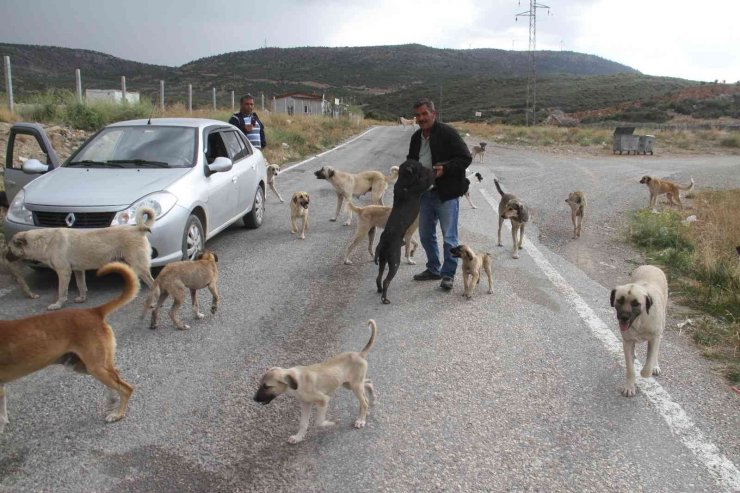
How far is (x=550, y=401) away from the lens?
4.36 meters

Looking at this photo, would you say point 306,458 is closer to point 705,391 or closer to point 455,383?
point 455,383

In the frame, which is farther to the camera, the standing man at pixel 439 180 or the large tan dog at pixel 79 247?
the standing man at pixel 439 180

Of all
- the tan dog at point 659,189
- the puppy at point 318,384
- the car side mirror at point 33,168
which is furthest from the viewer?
the tan dog at point 659,189

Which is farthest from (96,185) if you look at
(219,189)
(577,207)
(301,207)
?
(577,207)

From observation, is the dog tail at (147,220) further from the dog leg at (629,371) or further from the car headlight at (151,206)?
the dog leg at (629,371)

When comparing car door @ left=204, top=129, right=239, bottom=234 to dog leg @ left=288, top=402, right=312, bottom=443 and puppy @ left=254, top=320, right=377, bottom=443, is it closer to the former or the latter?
puppy @ left=254, top=320, right=377, bottom=443

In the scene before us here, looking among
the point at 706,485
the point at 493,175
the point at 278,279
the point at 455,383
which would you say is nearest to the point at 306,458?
the point at 455,383

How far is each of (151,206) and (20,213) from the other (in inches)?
55.2

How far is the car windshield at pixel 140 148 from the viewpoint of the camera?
25.5 ft

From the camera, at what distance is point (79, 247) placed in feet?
19.7

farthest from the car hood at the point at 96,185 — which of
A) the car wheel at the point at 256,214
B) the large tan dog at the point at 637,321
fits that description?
the large tan dog at the point at 637,321

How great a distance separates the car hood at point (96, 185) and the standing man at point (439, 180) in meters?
2.95

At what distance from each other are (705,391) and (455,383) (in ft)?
6.12

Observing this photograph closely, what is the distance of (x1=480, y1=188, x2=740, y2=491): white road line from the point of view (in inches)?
141
